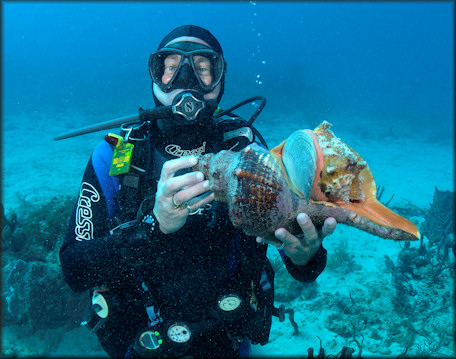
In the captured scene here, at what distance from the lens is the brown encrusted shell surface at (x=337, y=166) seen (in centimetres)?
129

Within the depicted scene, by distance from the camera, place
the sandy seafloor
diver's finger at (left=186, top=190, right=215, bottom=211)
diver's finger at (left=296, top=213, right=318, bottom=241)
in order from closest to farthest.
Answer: diver's finger at (left=296, top=213, right=318, bottom=241), diver's finger at (left=186, top=190, right=215, bottom=211), the sandy seafloor

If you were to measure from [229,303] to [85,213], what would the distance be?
4.52ft

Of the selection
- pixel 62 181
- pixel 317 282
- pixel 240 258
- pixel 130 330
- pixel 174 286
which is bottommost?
pixel 62 181

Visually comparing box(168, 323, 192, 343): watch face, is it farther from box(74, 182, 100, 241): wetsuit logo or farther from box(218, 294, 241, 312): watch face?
box(74, 182, 100, 241): wetsuit logo

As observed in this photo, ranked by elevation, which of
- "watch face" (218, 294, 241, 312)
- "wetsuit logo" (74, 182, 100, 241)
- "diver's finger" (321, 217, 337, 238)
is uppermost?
"diver's finger" (321, 217, 337, 238)

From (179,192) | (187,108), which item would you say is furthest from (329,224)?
(187,108)

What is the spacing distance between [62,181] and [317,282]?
903 cm

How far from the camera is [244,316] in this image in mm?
2439

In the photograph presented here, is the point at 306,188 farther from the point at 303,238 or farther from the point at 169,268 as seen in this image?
the point at 169,268

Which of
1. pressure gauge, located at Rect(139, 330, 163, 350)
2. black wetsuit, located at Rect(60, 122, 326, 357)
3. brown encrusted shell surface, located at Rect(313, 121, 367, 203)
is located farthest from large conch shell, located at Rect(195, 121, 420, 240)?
pressure gauge, located at Rect(139, 330, 163, 350)

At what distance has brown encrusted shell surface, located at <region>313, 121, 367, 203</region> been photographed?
4.24 ft

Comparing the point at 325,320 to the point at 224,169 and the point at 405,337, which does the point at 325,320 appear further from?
the point at 224,169

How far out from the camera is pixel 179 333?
2.23m

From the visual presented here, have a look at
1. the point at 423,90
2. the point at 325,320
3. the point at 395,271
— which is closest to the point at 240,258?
the point at 325,320
